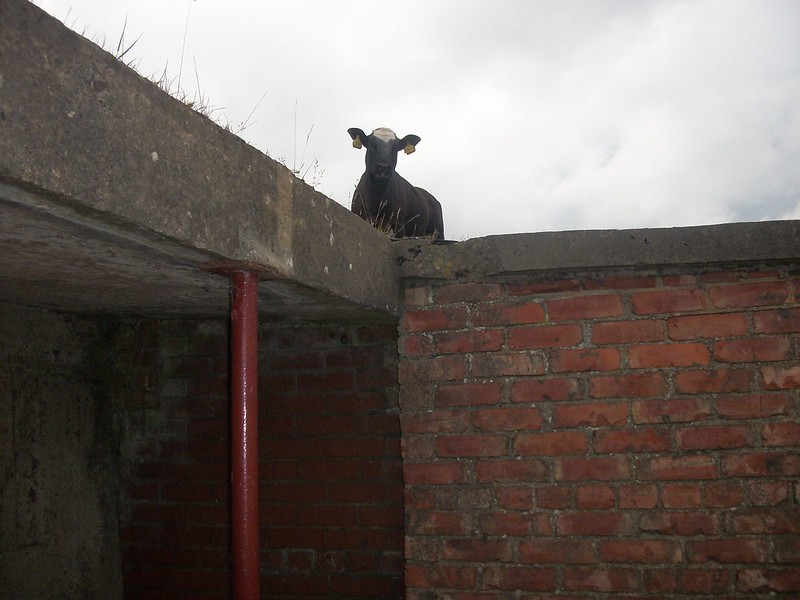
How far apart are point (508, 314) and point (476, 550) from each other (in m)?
0.84

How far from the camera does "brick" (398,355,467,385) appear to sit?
259cm

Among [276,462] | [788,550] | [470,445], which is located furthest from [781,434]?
[276,462]

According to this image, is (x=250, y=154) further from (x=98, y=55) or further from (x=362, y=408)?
(x=362, y=408)

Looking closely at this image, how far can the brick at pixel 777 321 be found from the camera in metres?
2.39

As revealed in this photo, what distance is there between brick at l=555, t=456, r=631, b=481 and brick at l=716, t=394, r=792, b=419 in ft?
1.22

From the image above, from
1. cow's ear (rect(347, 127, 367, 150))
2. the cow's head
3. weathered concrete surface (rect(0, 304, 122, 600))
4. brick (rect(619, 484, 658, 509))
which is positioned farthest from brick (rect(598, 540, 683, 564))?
cow's ear (rect(347, 127, 367, 150))

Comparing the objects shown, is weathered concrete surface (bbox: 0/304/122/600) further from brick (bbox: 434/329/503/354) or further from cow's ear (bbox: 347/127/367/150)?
cow's ear (bbox: 347/127/367/150)

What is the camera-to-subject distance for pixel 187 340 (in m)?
3.41

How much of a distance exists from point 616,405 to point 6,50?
207cm

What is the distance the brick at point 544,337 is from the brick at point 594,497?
1.64ft

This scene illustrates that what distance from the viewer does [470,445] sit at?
8.34 feet

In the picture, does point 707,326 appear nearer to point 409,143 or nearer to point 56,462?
point 56,462

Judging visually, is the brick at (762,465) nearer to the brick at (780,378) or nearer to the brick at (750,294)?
the brick at (780,378)

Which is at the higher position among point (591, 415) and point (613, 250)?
point (613, 250)
